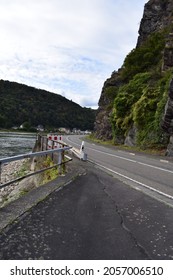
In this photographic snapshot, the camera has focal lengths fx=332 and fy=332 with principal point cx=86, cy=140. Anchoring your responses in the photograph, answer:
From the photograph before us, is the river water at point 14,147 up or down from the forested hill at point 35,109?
down

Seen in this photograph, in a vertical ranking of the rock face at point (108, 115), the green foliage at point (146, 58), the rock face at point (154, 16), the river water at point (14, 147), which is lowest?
the river water at point (14, 147)

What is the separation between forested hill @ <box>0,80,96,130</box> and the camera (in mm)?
139250

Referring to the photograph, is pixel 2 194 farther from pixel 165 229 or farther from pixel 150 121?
pixel 150 121

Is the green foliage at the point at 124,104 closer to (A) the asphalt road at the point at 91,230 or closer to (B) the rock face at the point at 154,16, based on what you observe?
(B) the rock face at the point at 154,16

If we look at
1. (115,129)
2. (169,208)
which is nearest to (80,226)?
(169,208)

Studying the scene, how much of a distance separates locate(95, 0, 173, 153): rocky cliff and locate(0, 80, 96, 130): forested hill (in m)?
83.7

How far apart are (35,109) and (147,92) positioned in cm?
11968

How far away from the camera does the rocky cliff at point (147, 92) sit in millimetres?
28062

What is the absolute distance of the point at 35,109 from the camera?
488 ft

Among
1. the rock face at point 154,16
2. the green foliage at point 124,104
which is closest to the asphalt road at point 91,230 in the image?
the green foliage at point 124,104

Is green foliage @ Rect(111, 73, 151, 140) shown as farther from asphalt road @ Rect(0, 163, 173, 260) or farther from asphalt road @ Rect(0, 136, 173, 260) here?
asphalt road @ Rect(0, 163, 173, 260)

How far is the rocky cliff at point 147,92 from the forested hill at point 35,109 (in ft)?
275

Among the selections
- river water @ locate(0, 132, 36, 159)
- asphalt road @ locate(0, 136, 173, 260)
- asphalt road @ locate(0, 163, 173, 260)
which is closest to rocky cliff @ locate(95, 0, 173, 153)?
river water @ locate(0, 132, 36, 159)
